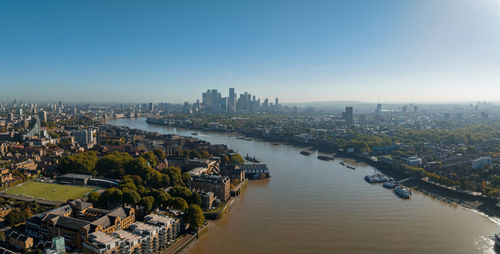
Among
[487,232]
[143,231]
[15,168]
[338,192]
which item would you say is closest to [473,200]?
[487,232]

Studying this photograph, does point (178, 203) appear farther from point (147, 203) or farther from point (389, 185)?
point (389, 185)

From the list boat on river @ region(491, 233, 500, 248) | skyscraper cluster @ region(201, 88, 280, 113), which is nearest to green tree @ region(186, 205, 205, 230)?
boat on river @ region(491, 233, 500, 248)

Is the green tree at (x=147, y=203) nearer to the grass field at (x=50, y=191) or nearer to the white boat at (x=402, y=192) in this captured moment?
the grass field at (x=50, y=191)

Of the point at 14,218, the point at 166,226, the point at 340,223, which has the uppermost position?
the point at 166,226

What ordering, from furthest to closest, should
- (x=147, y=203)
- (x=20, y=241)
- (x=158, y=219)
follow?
(x=147, y=203)
(x=158, y=219)
(x=20, y=241)

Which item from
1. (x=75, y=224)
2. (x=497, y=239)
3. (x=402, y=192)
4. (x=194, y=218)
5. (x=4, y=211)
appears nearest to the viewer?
(x=75, y=224)

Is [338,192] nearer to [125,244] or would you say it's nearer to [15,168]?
[125,244]

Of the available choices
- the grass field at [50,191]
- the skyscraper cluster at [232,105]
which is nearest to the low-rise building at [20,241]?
the grass field at [50,191]

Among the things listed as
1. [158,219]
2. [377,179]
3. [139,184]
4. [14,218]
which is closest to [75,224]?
[158,219]
